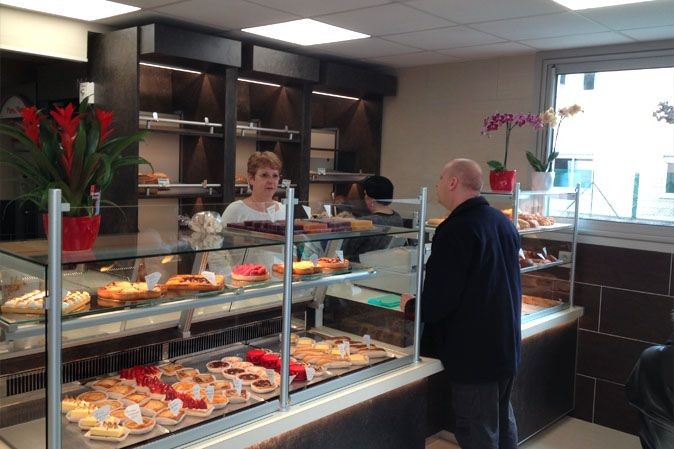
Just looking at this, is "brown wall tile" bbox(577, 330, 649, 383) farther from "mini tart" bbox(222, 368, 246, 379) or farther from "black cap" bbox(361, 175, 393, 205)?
"mini tart" bbox(222, 368, 246, 379)

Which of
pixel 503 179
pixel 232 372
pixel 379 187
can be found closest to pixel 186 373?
pixel 232 372

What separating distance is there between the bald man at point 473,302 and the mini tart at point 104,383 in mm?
1283

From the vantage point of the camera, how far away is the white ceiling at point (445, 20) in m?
3.69

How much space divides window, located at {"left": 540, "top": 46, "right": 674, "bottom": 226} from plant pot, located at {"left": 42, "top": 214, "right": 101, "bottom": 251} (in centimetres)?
387

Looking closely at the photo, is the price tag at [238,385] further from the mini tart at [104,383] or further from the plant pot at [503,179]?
the plant pot at [503,179]

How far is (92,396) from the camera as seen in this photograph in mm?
2123

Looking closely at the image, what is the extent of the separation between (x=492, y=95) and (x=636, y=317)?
2207mm

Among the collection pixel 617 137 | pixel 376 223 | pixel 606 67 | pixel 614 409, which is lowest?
pixel 614 409

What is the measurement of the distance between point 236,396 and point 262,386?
121mm

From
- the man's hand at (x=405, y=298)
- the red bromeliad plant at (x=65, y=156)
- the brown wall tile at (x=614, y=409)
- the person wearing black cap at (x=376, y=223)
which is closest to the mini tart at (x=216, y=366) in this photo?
the person wearing black cap at (x=376, y=223)

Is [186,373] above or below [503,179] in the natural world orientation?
below

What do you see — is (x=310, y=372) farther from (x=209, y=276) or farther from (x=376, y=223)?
(x=376, y=223)

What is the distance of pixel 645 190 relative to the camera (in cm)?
445

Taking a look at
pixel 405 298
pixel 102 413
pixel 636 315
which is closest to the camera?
pixel 102 413
